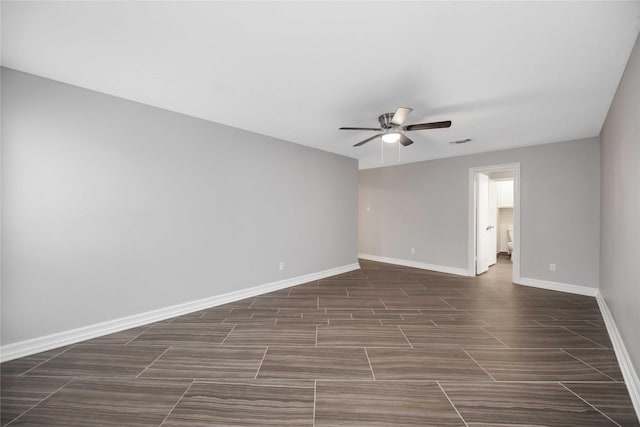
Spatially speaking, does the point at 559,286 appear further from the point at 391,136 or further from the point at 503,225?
the point at 503,225

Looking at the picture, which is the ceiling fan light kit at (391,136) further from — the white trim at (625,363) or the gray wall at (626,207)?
the white trim at (625,363)

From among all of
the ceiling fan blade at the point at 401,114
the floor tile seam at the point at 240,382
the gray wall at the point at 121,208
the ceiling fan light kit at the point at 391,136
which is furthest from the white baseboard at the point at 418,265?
the floor tile seam at the point at 240,382

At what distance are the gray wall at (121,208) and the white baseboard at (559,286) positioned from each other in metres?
4.03

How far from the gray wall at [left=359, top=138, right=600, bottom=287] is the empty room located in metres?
0.05

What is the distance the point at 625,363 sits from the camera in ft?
6.14

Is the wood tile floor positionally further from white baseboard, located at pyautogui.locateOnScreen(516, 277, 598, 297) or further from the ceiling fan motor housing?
the ceiling fan motor housing

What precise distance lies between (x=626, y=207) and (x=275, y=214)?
3.67 metres

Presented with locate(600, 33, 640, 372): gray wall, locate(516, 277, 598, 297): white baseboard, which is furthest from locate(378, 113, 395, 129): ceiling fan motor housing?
locate(516, 277, 598, 297): white baseboard

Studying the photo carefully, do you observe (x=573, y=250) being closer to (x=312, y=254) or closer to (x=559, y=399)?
(x=559, y=399)

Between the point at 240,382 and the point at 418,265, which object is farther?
the point at 418,265

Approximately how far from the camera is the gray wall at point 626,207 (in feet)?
5.61

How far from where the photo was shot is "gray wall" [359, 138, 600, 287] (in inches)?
152

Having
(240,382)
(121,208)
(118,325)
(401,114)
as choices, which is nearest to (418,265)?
(401,114)

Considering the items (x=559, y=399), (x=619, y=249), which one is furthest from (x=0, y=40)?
(x=619, y=249)
